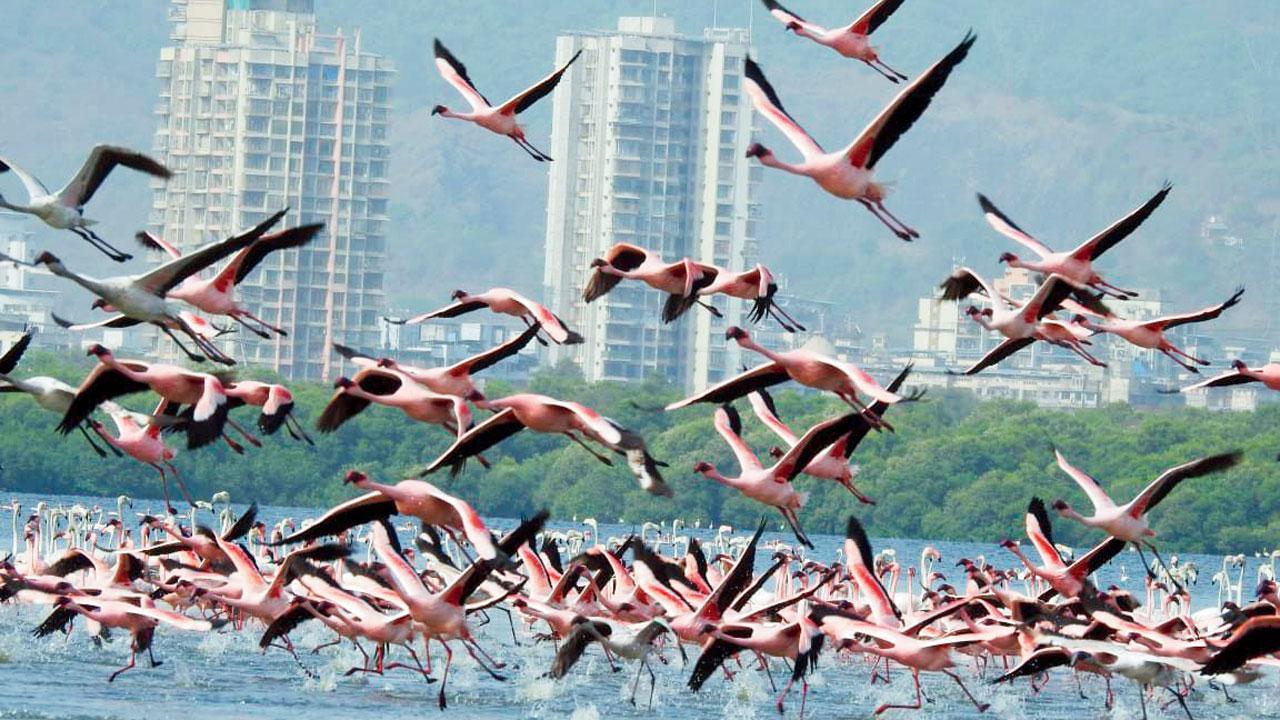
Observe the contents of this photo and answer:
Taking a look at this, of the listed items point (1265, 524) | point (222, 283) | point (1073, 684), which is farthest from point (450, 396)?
point (1265, 524)

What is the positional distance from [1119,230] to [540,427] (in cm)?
491

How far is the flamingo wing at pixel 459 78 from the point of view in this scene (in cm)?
2328

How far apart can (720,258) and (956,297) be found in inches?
5127

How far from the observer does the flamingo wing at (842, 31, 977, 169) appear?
1786 cm

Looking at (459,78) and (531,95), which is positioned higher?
(459,78)

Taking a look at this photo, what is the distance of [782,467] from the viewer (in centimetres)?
2091

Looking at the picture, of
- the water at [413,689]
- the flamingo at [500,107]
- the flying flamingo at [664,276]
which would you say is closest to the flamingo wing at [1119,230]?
the flying flamingo at [664,276]

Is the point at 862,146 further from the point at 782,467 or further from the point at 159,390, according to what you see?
the point at 159,390

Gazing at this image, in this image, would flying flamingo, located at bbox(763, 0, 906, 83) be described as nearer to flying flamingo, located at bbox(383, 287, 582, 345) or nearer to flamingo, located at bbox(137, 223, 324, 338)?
flying flamingo, located at bbox(383, 287, 582, 345)

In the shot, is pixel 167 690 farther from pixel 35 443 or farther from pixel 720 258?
pixel 720 258

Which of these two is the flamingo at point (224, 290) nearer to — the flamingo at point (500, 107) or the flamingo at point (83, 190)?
the flamingo at point (83, 190)

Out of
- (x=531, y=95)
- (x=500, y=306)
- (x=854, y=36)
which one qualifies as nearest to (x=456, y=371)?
(x=500, y=306)

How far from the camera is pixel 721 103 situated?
159750 mm

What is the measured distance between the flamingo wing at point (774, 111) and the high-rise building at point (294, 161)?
127449mm
